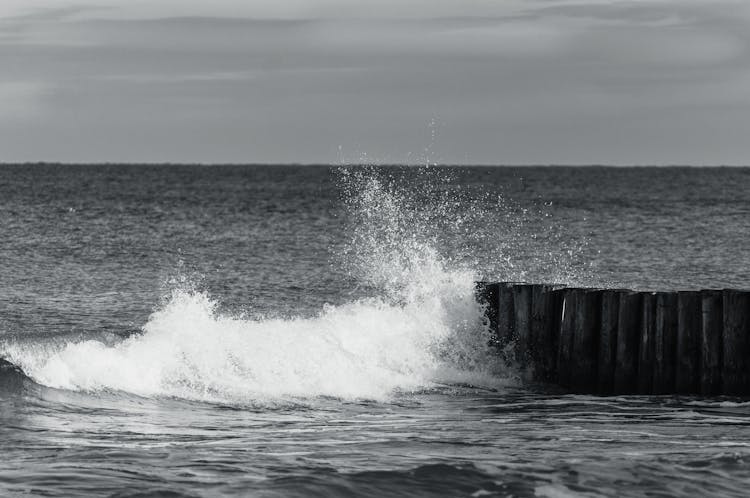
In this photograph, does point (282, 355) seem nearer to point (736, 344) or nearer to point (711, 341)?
point (711, 341)

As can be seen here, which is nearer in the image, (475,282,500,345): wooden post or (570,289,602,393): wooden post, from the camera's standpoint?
(570,289,602,393): wooden post

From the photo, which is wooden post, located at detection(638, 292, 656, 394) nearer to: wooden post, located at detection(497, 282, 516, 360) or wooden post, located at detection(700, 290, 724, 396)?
wooden post, located at detection(700, 290, 724, 396)

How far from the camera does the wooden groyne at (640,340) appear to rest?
1370 centimetres

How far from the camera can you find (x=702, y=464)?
980cm

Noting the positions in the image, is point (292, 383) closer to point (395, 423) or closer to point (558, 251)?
point (395, 423)

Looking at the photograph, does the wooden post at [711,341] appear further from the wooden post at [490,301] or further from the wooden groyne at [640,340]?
the wooden post at [490,301]

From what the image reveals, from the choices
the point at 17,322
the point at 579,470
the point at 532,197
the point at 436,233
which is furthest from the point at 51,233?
the point at 532,197

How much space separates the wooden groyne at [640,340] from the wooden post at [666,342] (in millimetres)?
13

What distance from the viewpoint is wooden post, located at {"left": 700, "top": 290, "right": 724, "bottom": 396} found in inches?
541

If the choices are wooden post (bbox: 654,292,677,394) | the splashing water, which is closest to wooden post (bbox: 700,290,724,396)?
wooden post (bbox: 654,292,677,394)

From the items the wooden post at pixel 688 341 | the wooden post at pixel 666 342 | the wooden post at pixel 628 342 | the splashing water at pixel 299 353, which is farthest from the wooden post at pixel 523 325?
the wooden post at pixel 688 341

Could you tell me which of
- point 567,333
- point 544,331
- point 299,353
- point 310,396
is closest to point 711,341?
point 567,333

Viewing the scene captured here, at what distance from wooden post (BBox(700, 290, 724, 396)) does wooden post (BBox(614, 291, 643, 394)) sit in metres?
0.79

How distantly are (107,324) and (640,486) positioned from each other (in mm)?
12660
